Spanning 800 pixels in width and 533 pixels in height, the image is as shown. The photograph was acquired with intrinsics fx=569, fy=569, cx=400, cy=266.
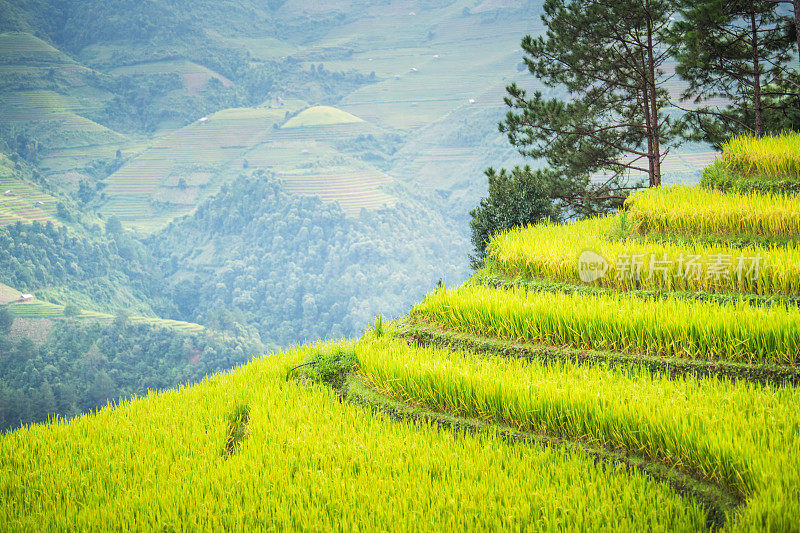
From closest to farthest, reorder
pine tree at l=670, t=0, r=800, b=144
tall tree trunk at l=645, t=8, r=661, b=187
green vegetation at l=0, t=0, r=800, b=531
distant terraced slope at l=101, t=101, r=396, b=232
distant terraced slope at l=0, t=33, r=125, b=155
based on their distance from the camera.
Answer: green vegetation at l=0, t=0, r=800, b=531
pine tree at l=670, t=0, r=800, b=144
tall tree trunk at l=645, t=8, r=661, b=187
distant terraced slope at l=101, t=101, r=396, b=232
distant terraced slope at l=0, t=33, r=125, b=155

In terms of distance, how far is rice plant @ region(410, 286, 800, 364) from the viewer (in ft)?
15.4

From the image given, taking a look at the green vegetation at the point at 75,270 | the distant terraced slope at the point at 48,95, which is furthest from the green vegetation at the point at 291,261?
the distant terraced slope at the point at 48,95

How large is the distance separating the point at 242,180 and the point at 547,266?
374 feet

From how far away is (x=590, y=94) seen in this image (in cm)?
1636

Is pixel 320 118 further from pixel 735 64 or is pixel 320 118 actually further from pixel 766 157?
pixel 766 157

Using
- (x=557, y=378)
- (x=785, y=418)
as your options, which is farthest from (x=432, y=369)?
(x=785, y=418)

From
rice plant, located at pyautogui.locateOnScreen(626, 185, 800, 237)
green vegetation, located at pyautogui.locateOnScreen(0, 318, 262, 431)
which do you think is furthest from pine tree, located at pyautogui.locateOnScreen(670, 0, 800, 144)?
green vegetation, located at pyautogui.locateOnScreen(0, 318, 262, 431)

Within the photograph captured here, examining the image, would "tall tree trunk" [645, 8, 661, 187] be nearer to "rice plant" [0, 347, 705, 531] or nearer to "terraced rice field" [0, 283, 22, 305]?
"rice plant" [0, 347, 705, 531]

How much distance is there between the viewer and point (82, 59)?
155m

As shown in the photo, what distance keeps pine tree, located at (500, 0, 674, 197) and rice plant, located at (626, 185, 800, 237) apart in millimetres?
5540

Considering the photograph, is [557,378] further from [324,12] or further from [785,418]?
[324,12]

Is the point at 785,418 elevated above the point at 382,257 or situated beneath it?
elevated above

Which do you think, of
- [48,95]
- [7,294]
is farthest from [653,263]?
[48,95]

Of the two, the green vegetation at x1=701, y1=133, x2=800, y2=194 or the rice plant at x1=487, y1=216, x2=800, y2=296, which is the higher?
the green vegetation at x1=701, y1=133, x2=800, y2=194
